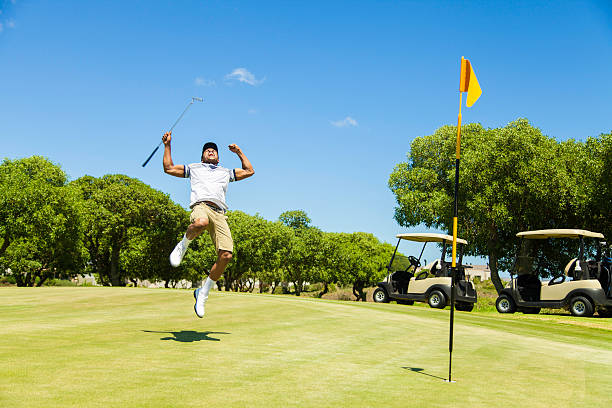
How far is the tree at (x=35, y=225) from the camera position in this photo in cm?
3344

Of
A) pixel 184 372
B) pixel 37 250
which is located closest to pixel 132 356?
pixel 184 372

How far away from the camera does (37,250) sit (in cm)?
3553

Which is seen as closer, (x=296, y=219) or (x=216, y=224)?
(x=216, y=224)

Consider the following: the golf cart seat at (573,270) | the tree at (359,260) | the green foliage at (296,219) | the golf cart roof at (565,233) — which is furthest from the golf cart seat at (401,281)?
the green foliage at (296,219)

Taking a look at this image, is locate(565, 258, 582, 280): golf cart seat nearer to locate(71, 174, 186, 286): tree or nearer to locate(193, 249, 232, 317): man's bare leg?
locate(193, 249, 232, 317): man's bare leg

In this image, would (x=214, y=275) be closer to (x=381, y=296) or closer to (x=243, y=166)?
(x=243, y=166)

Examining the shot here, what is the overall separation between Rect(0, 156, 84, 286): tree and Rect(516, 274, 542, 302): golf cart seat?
2961 cm

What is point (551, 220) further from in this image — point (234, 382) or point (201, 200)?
point (234, 382)

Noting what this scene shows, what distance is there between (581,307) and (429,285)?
5946mm

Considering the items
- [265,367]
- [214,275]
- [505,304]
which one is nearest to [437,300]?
[505,304]

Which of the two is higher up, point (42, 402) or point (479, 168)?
point (479, 168)

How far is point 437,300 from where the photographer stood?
21.8 meters

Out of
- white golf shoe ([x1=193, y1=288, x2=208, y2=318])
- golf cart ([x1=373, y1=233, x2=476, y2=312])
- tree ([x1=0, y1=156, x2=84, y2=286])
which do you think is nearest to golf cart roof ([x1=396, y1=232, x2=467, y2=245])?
golf cart ([x1=373, y1=233, x2=476, y2=312])

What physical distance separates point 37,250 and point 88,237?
39.7 ft
